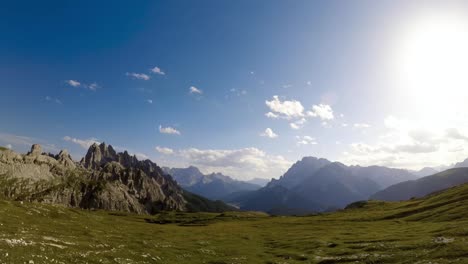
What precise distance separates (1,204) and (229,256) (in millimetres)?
47240

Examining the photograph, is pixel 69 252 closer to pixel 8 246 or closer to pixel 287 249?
pixel 8 246

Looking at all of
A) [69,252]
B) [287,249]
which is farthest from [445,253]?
[69,252]

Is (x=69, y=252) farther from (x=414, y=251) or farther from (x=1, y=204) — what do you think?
(x=414, y=251)

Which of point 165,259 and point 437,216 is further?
point 437,216

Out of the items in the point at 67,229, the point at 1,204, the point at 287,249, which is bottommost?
the point at 287,249

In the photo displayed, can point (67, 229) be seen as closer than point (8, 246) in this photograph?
No

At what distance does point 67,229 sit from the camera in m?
56.9

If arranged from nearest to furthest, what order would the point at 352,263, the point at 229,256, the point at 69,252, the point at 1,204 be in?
the point at 69,252 < the point at 352,263 < the point at 229,256 < the point at 1,204

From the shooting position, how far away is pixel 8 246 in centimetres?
3231

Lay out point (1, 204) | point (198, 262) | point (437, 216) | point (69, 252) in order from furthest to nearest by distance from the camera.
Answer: point (437, 216) → point (1, 204) → point (198, 262) → point (69, 252)

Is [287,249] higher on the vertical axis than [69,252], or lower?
lower

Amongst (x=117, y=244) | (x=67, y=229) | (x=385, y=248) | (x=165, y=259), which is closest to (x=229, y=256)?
(x=165, y=259)

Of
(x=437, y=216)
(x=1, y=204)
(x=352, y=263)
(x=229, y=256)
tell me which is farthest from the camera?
(x=437, y=216)

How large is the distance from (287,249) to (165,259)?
2617cm
